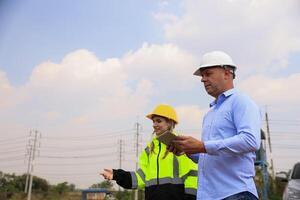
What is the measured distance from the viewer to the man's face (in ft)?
8.75

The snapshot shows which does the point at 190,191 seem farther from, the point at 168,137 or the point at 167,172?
the point at 168,137

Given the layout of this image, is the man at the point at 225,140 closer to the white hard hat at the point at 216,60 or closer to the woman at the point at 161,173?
the white hard hat at the point at 216,60

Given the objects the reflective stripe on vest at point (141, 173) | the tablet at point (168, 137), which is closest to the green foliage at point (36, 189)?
the reflective stripe on vest at point (141, 173)

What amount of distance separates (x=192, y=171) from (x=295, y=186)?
328cm

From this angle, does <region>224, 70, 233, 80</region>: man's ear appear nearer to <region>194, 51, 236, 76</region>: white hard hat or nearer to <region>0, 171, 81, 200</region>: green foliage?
<region>194, 51, 236, 76</region>: white hard hat

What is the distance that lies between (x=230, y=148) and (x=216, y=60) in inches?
26.2

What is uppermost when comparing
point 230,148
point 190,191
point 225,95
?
point 225,95

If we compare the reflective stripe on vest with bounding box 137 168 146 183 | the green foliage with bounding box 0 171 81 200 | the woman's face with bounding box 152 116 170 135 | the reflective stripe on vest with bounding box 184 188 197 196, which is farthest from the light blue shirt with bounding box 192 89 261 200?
the green foliage with bounding box 0 171 81 200

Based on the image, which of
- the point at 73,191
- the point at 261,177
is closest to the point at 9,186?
the point at 73,191

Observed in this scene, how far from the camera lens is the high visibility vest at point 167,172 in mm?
3838

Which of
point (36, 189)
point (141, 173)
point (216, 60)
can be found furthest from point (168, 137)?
point (36, 189)

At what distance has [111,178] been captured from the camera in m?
3.93

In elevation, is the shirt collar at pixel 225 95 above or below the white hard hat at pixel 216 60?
below

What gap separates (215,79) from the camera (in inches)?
105
